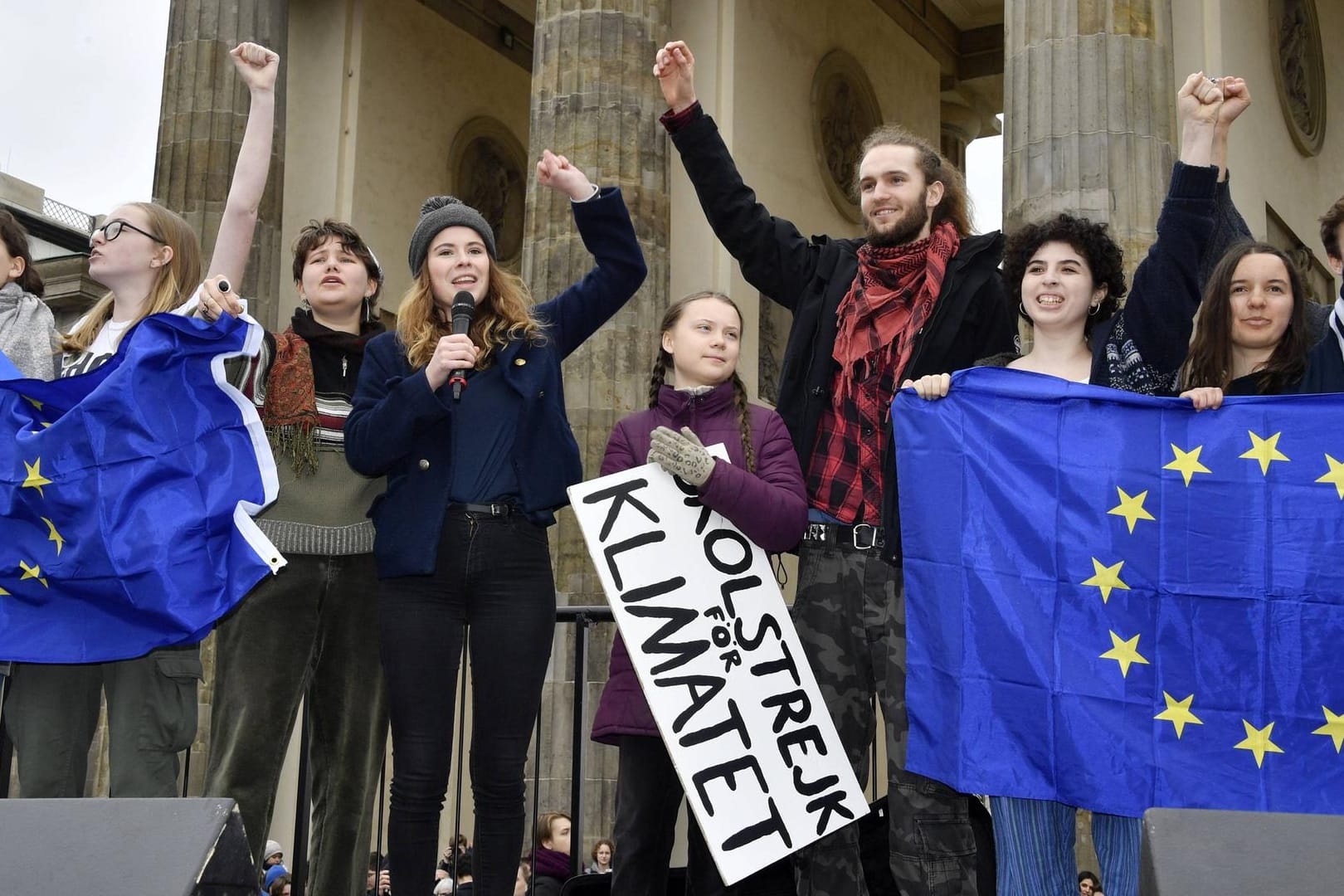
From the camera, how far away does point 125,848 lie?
285 centimetres

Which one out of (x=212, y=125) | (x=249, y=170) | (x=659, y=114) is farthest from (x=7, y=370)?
(x=212, y=125)

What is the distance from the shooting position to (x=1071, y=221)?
16.6 ft

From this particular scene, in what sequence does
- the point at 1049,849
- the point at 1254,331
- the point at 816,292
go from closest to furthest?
the point at 1049,849 < the point at 1254,331 < the point at 816,292

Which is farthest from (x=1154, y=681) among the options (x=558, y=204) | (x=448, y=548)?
(x=558, y=204)

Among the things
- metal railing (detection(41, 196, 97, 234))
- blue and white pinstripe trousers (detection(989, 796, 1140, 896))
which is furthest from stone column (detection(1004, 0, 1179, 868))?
metal railing (detection(41, 196, 97, 234))

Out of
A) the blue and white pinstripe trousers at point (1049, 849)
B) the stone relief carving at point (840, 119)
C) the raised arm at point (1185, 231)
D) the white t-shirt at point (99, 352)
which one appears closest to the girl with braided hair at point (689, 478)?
the blue and white pinstripe trousers at point (1049, 849)

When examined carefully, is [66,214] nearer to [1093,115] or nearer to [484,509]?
[1093,115]

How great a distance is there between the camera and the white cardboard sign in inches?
184

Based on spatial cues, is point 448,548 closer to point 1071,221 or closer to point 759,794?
point 759,794

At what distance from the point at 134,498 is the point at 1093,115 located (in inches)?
321

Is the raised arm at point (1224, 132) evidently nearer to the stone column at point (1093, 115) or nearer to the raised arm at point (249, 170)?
the raised arm at point (249, 170)

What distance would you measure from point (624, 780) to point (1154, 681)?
5.50 feet

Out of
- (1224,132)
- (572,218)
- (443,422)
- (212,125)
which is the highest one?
(212,125)

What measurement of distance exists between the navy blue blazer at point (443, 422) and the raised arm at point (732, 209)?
0.31 metres
